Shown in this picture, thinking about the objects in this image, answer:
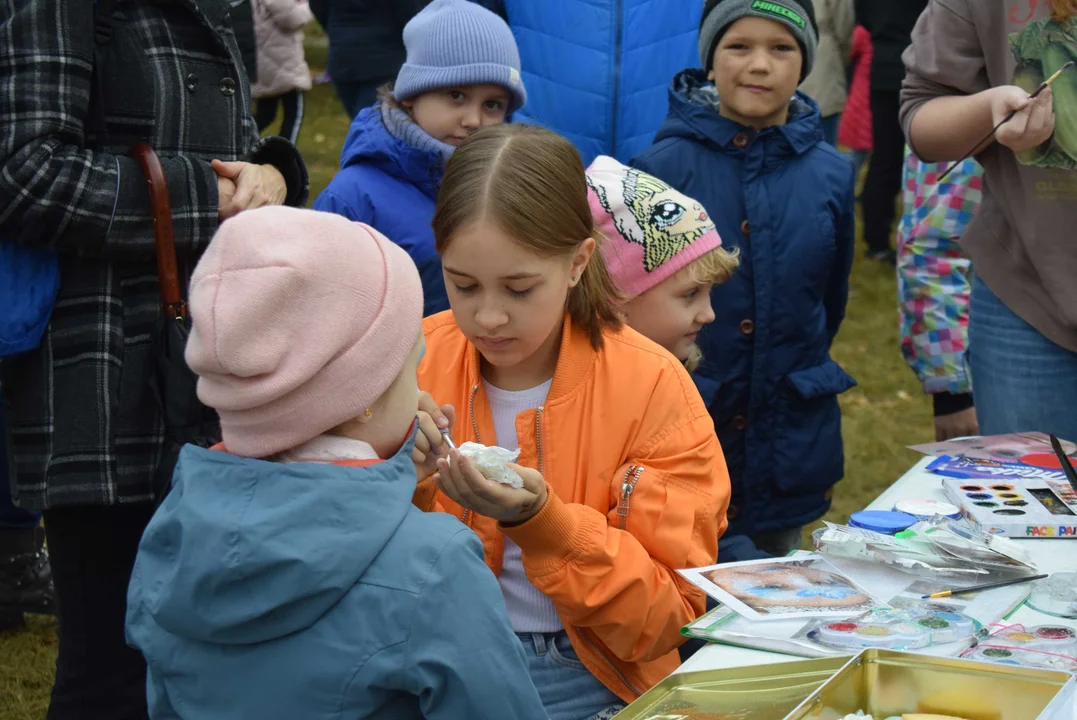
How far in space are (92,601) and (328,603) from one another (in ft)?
3.62

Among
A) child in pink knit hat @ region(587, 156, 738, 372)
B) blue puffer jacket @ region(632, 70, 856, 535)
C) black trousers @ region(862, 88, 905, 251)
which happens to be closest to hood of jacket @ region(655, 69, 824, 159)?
blue puffer jacket @ region(632, 70, 856, 535)

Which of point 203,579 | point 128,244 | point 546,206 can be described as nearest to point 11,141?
point 128,244

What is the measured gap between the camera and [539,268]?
2043mm

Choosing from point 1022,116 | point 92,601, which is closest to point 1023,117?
point 1022,116

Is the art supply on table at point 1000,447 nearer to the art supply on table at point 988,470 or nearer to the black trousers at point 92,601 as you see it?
the art supply on table at point 988,470

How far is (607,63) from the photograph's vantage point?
142 inches

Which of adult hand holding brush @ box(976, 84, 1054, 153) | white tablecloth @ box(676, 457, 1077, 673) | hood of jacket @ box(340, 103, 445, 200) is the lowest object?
white tablecloth @ box(676, 457, 1077, 673)

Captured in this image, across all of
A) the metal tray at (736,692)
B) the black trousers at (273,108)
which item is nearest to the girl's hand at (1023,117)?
the metal tray at (736,692)

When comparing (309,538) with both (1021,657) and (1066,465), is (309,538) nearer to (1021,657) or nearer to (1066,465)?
(1021,657)

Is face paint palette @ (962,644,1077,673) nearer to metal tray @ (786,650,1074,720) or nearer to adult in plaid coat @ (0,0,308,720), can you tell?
metal tray @ (786,650,1074,720)

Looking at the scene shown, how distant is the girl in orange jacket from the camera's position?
197cm

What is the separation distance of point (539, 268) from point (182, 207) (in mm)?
684

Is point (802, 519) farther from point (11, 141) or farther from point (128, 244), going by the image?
point (11, 141)

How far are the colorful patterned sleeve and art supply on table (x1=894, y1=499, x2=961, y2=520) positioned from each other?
161 cm
